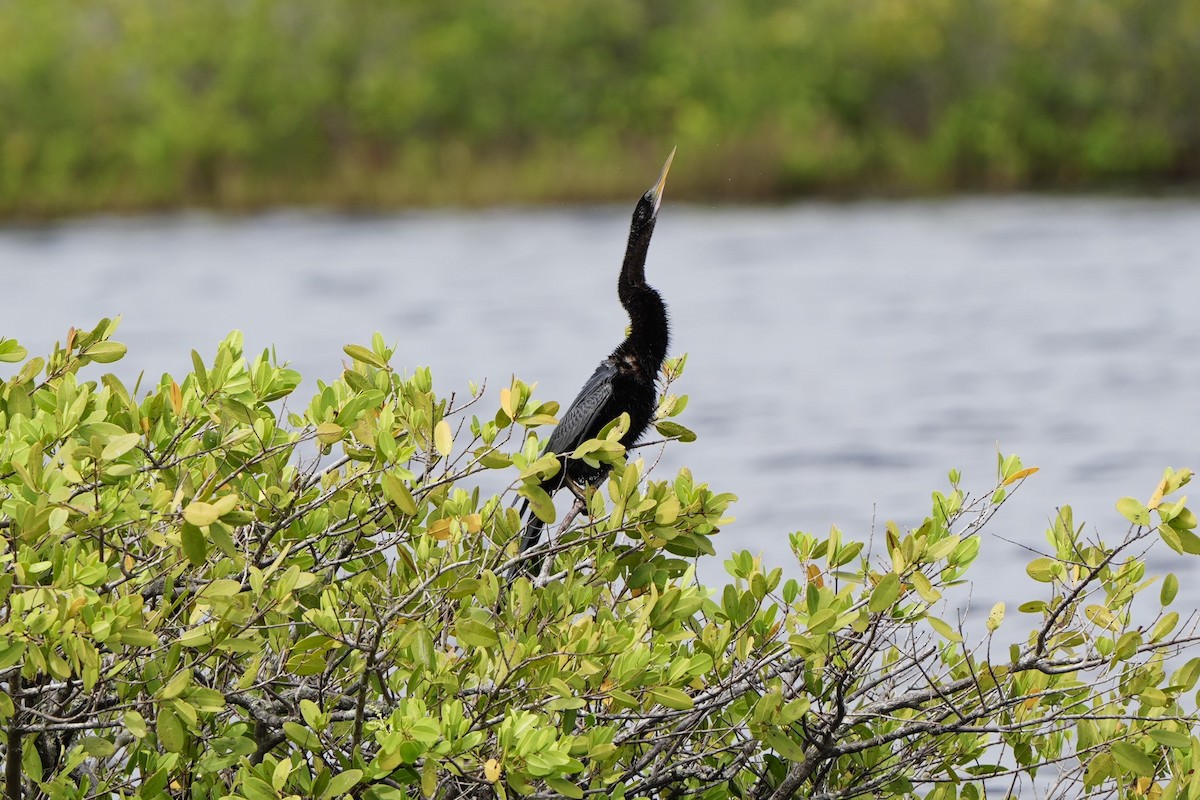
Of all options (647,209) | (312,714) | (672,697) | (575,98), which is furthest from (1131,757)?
(575,98)

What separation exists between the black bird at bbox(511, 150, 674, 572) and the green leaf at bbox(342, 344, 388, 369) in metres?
1.19

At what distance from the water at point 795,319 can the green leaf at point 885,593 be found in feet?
10.7

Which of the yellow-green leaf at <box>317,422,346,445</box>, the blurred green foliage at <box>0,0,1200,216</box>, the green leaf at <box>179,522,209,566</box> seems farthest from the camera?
the blurred green foliage at <box>0,0,1200,216</box>

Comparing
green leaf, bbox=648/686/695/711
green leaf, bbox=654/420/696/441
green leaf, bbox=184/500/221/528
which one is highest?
green leaf, bbox=654/420/696/441

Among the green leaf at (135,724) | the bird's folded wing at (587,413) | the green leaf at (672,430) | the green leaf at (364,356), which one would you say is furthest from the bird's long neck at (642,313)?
the green leaf at (135,724)

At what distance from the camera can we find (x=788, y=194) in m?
34.7

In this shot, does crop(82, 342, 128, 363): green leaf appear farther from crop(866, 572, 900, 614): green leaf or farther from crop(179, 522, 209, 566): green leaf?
crop(866, 572, 900, 614): green leaf

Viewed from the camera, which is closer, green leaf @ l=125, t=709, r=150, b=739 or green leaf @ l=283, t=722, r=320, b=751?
green leaf @ l=125, t=709, r=150, b=739

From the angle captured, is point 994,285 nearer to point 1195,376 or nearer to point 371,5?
point 1195,376

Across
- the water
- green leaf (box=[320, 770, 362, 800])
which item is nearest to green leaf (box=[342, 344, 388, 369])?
green leaf (box=[320, 770, 362, 800])

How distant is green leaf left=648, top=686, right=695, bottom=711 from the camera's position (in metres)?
3.46

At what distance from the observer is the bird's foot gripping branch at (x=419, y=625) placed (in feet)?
10.8

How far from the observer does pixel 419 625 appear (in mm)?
3414

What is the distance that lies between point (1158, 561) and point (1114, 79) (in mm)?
28475
